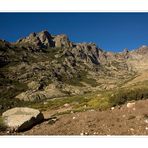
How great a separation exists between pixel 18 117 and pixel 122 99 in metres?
10.1

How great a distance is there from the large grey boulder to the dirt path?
748mm

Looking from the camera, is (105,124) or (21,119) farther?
(21,119)

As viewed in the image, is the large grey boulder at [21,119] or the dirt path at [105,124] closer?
the dirt path at [105,124]

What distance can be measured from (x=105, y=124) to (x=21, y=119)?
7147 mm

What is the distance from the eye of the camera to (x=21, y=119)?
80.3ft

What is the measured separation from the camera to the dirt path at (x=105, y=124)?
63.6 feet

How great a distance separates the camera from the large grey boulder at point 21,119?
2400 cm

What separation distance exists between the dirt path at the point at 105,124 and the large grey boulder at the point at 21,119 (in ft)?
2.46

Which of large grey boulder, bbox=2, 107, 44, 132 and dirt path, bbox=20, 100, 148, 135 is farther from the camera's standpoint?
large grey boulder, bbox=2, 107, 44, 132

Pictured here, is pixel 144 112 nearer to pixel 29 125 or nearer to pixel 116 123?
pixel 116 123

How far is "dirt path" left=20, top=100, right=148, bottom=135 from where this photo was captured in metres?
19.4
